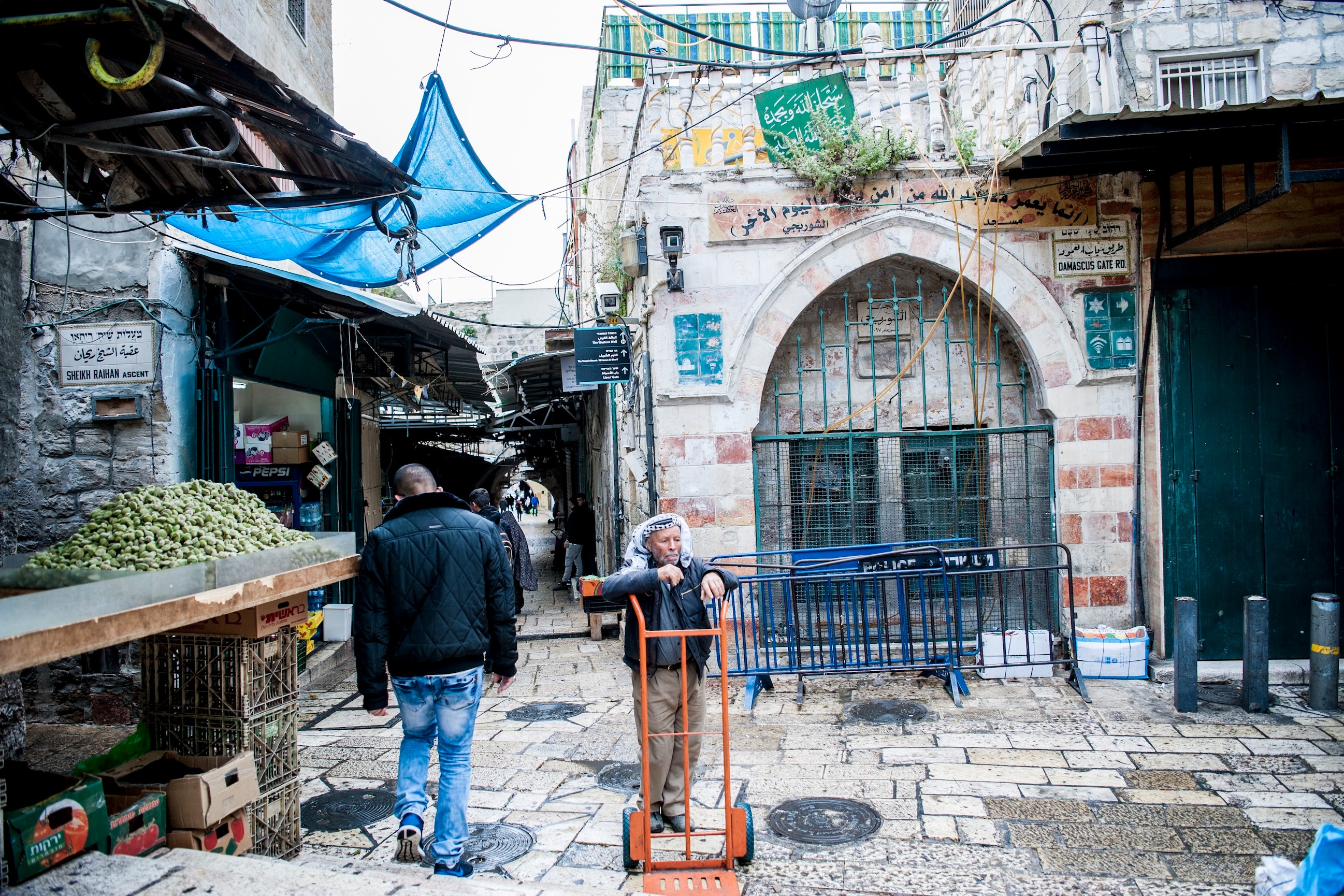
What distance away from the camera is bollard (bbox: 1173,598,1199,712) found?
659 centimetres

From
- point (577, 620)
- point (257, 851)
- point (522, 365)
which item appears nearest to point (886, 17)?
point (522, 365)

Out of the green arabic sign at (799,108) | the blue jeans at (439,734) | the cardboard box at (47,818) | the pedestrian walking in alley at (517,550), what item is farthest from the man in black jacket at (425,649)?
the green arabic sign at (799,108)

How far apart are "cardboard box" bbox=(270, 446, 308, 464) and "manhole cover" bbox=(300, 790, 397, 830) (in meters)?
5.26

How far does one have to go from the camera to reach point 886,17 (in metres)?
15.7

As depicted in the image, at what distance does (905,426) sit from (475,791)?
5440 millimetres

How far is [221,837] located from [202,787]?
335 millimetres

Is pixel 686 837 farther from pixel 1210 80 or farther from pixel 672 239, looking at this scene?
pixel 1210 80

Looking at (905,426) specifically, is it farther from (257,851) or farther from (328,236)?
(257,851)

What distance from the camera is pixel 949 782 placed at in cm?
528

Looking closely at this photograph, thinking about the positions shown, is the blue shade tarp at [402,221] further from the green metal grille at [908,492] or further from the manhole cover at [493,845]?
the manhole cover at [493,845]

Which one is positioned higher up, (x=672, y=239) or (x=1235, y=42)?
(x=1235, y=42)

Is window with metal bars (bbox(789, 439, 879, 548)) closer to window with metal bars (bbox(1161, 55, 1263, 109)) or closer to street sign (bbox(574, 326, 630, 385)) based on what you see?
street sign (bbox(574, 326, 630, 385))

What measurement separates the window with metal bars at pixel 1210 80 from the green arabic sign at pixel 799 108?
2987 mm

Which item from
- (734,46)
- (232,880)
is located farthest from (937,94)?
(232,880)
